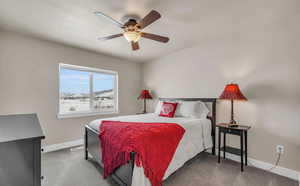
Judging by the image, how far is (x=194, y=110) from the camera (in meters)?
3.11

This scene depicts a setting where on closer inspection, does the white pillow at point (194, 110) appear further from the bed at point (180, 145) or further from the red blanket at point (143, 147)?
the red blanket at point (143, 147)

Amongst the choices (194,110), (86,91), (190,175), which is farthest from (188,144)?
(86,91)

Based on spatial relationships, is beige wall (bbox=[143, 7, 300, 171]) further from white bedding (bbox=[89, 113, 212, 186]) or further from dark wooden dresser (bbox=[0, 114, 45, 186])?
dark wooden dresser (bbox=[0, 114, 45, 186])

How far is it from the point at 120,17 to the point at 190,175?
8.59 ft

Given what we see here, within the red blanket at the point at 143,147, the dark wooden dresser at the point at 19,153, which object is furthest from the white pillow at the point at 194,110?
the dark wooden dresser at the point at 19,153

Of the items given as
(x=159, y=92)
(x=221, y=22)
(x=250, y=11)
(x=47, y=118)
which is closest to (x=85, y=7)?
(x=221, y=22)

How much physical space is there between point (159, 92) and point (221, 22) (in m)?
2.49

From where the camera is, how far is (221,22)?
93.4 inches

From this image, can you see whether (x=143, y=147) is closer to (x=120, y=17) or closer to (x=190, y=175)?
(x=190, y=175)

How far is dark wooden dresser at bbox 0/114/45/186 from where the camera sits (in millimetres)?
986

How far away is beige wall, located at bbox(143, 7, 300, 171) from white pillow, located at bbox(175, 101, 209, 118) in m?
0.28

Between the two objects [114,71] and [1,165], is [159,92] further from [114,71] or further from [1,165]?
[1,165]

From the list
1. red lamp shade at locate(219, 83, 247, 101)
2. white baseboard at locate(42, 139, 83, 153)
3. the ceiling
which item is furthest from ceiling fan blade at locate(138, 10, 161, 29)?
white baseboard at locate(42, 139, 83, 153)

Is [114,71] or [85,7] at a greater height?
[85,7]
